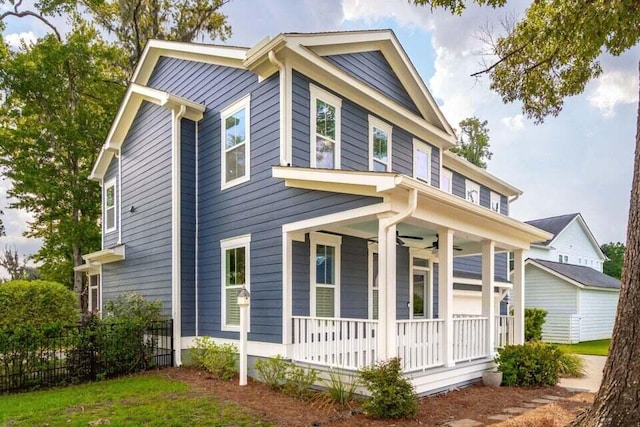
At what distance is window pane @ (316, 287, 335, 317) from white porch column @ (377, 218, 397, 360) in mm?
2537

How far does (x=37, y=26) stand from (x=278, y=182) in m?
17.8

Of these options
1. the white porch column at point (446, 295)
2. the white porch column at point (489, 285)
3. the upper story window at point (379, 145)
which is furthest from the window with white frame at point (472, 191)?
the white porch column at point (446, 295)

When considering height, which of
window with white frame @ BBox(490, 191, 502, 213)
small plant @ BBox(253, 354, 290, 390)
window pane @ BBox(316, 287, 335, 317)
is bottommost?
small plant @ BBox(253, 354, 290, 390)

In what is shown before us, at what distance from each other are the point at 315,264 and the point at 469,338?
3.22 meters

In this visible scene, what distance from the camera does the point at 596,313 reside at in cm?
2070

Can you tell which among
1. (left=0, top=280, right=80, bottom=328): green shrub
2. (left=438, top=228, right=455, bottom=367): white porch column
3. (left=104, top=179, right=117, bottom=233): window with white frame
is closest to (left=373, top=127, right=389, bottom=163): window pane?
(left=438, top=228, right=455, bottom=367): white porch column

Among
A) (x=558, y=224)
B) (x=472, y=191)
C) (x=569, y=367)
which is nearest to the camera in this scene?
(x=569, y=367)

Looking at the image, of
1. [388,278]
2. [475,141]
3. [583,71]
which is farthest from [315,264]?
[475,141]

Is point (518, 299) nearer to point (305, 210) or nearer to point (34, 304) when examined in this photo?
point (305, 210)

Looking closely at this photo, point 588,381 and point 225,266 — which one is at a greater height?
point 225,266

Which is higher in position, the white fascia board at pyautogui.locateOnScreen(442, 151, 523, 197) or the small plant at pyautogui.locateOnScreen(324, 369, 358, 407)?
the white fascia board at pyautogui.locateOnScreen(442, 151, 523, 197)

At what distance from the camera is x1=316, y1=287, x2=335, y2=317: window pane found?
28.9ft

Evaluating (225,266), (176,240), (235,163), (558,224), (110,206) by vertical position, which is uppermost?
(235,163)

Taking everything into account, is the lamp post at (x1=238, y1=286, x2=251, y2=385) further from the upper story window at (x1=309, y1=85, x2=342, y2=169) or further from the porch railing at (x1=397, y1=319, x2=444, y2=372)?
the upper story window at (x1=309, y1=85, x2=342, y2=169)
